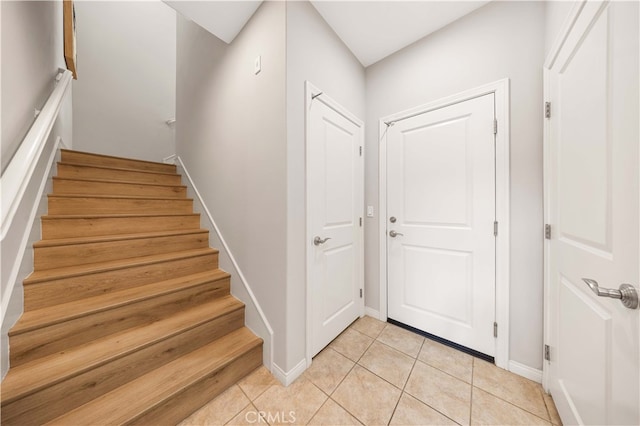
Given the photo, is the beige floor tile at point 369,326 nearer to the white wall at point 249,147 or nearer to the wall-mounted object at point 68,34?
the white wall at point 249,147

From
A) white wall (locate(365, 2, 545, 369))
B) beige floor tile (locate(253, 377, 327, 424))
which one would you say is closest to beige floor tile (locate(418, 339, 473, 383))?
white wall (locate(365, 2, 545, 369))

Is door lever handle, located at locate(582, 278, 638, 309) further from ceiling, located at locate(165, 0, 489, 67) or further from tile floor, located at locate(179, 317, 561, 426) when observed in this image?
ceiling, located at locate(165, 0, 489, 67)

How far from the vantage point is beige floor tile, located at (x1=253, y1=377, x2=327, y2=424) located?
3.80 feet

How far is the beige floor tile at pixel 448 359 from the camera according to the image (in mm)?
1456

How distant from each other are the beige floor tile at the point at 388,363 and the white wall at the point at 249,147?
625mm

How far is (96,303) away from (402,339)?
6.89 feet

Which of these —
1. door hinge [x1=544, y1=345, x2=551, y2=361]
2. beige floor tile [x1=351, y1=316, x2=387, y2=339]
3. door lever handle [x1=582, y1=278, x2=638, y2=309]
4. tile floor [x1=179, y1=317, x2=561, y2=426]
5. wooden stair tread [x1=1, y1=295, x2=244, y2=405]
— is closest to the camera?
door lever handle [x1=582, y1=278, x2=638, y2=309]

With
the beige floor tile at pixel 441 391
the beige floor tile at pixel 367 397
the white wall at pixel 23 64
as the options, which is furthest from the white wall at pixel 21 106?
the beige floor tile at pixel 441 391

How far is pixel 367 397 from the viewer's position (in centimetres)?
128

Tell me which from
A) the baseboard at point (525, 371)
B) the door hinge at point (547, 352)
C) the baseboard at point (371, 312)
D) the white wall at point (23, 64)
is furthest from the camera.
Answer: the baseboard at point (371, 312)

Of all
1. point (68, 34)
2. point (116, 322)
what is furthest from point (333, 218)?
point (68, 34)

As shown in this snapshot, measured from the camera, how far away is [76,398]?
1.01m

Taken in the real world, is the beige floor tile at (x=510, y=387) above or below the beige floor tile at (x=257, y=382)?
below

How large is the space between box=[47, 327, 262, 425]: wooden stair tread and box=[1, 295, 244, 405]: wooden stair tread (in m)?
0.17
